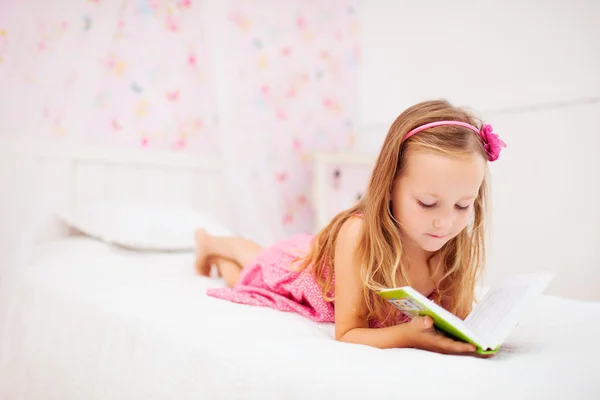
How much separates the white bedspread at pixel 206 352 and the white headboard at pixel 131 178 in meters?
0.26

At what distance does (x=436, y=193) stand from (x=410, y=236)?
125 millimetres

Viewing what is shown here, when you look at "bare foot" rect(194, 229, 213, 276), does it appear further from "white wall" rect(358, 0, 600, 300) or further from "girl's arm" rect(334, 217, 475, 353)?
"white wall" rect(358, 0, 600, 300)

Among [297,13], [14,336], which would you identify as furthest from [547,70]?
[14,336]

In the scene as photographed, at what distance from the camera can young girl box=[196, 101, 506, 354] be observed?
0.96 meters

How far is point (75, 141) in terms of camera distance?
1671 mm

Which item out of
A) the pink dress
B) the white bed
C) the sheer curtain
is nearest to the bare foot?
the white bed

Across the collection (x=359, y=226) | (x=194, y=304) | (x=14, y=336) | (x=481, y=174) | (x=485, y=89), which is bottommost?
(x=14, y=336)

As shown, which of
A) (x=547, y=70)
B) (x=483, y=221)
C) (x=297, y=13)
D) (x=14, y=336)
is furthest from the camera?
(x=297, y=13)

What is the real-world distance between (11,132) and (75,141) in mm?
314

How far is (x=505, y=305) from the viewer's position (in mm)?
904

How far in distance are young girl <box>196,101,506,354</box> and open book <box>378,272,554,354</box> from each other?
0.09ft

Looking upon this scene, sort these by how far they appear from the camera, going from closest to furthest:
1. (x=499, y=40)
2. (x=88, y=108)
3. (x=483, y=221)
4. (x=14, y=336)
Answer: (x=483, y=221)
(x=14, y=336)
(x=88, y=108)
(x=499, y=40)

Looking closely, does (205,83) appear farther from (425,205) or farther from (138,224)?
(425,205)

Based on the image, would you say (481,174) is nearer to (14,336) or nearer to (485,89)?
(14,336)
